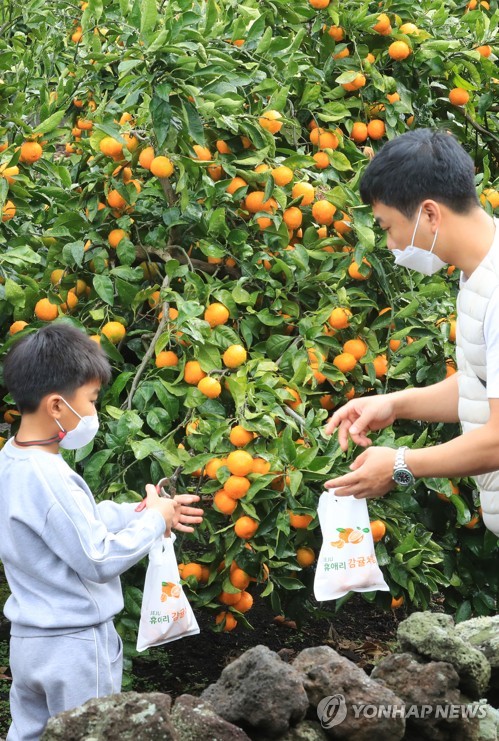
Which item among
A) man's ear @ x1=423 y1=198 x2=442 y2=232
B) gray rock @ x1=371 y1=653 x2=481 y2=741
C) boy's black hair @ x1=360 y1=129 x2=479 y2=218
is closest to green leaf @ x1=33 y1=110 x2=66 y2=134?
boy's black hair @ x1=360 y1=129 x2=479 y2=218

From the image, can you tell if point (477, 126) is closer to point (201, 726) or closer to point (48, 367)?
point (48, 367)

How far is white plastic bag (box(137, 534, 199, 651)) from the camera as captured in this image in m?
2.28

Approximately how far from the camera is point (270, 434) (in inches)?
110

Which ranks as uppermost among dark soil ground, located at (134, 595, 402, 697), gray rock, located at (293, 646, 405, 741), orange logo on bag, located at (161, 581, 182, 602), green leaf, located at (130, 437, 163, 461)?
gray rock, located at (293, 646, 405, 741)

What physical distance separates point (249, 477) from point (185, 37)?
123 cm

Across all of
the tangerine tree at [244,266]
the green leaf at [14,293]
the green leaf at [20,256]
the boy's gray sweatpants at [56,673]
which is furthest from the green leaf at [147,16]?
the boy's gray sweatpants at [56,673]

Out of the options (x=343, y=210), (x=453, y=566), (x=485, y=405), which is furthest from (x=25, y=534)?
(x=453, y=566)

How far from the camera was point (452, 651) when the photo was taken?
2023 millimetres

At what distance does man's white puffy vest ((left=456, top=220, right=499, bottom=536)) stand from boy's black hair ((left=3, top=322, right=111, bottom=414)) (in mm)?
804

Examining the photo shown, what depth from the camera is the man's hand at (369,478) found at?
227 cm

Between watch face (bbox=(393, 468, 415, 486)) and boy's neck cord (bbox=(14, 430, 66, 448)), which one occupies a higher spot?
boy's neck cord (bbox=(14, 430, 66, 448))

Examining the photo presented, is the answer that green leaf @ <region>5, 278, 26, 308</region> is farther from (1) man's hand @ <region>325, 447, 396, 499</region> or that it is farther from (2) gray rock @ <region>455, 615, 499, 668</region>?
(2) gray rock @ <region>455, 615, 499, 668</region>

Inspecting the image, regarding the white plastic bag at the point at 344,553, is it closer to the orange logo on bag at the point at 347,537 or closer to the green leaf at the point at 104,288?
the orange logo on bag at the point at 347,537

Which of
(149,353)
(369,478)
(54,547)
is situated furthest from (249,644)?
(54,547)
